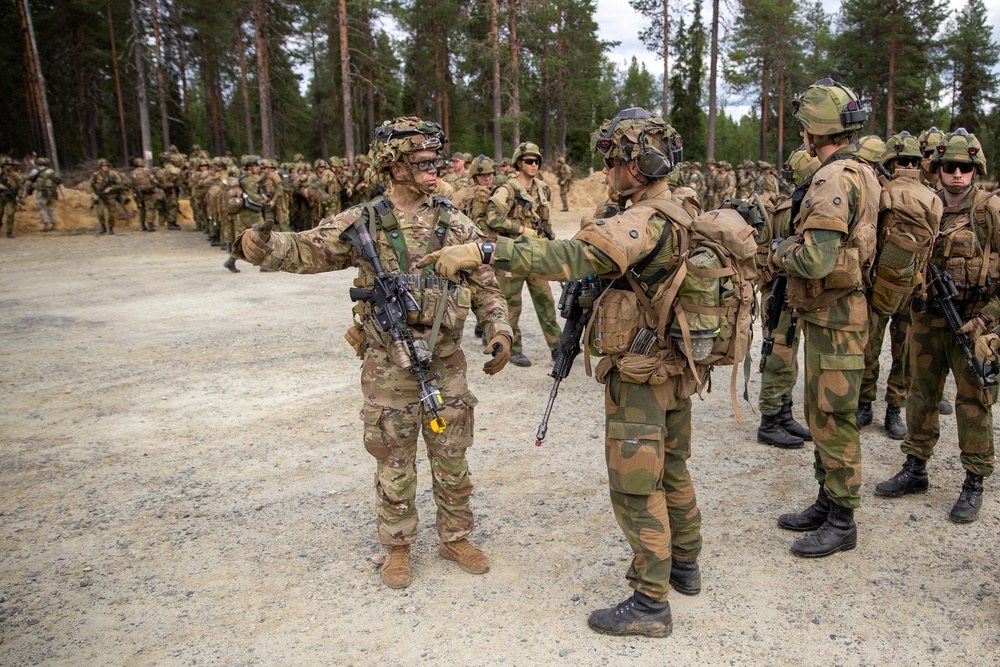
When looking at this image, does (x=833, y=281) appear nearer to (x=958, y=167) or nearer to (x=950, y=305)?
(x=950, y=305)

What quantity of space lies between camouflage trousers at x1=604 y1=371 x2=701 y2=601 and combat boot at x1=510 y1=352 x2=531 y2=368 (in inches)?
166

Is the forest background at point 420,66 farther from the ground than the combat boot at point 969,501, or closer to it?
farther from the ground

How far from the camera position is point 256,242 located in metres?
3.25

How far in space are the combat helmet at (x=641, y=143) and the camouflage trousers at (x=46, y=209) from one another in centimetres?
2155

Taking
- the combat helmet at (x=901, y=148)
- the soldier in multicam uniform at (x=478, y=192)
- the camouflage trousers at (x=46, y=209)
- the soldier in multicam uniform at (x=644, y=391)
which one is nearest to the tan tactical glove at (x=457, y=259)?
the soldier in multicam uniform at (x=644, y=391)

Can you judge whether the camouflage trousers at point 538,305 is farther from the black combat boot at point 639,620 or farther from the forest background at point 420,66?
the forest background at point 420,66

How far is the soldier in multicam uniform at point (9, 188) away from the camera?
18109 millimetres

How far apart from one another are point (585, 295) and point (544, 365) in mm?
4320

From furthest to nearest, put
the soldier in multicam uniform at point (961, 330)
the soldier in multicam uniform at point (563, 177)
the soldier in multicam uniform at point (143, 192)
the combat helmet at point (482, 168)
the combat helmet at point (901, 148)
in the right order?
the soldier in multicam uniform at point (563, 177), the soldier in multicam uniform at point (143, 192), the combat helmet at point (482, 168), the combat helmet at point (901, 148), the soldier in multicam uniform at point (961, 330)

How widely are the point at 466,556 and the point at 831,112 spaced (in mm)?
3044

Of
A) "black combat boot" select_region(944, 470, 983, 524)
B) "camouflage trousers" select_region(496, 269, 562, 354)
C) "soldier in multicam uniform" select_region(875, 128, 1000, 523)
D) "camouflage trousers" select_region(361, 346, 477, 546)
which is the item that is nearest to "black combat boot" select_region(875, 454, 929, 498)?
"soldier in multicam uniform" select_region(875, 128, 1000, 523)

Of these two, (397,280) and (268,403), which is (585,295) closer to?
(397,280)

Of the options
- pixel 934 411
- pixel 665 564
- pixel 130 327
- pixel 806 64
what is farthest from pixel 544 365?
pixel 806 64

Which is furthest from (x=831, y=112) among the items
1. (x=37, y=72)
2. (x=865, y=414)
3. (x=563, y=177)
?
(x=37, y=72)
